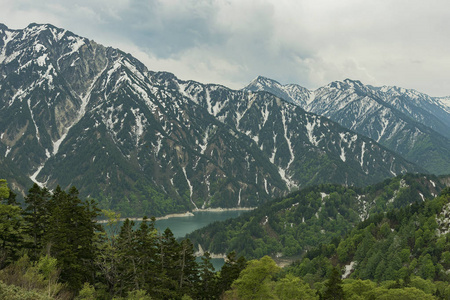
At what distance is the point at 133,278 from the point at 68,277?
9.06m

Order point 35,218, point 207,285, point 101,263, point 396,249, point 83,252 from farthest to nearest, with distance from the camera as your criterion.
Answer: point 396,249
point 207,285
point 35,218
point 83,252
point 101,263

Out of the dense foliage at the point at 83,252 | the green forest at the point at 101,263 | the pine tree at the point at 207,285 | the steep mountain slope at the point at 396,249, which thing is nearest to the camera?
the green forest at the point at 101,263

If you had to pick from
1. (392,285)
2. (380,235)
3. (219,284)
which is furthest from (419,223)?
(219,284)

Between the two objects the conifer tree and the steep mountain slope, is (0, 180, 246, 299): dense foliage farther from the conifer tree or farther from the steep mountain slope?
the steep mountain slope

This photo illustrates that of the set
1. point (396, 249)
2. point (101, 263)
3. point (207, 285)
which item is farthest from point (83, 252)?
point (396, 249)

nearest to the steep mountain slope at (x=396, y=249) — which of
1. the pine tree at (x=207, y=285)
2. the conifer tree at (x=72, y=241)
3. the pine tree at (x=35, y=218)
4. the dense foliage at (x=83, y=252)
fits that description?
the pine tree at (x=207, y=285)

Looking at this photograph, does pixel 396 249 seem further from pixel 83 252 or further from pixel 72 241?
pixel 72 241

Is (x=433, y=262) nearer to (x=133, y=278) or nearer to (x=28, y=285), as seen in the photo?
(x=133, y=278)

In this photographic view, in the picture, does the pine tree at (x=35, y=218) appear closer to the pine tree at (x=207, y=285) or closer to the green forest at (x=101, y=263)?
the green forest at (x=101, y=263)

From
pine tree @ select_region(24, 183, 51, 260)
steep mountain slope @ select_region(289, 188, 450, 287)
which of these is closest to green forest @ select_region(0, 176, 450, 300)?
pine tree @ select_region(24, 183, 51, 260)

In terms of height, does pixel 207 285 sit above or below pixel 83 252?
below

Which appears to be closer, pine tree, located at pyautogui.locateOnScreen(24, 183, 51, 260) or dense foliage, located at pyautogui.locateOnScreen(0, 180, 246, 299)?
dense foliage, located at pyautogui.locateOnScreen(0, 180, 246, 299)

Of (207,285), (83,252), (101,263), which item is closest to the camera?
(101,263)

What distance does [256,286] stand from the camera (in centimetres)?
5209
